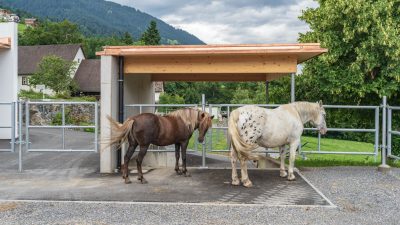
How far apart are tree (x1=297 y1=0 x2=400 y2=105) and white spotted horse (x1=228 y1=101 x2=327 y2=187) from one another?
13.0ft

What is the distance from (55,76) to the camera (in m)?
36.4

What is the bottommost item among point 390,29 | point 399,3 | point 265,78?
point 265,78

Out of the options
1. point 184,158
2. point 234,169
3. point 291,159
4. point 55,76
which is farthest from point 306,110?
point 55,76

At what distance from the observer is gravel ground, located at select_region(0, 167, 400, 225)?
505cm

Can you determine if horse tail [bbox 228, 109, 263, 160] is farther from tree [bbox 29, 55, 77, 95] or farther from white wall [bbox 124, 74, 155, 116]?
tree [bbox 29, 55, 77, 95]

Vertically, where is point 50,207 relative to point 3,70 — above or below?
below

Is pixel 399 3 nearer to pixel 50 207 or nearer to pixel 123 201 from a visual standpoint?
pixel 123 201

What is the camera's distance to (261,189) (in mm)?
6801

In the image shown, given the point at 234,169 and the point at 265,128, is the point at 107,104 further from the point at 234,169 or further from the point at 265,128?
the point at 265,128

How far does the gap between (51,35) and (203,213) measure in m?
66.9

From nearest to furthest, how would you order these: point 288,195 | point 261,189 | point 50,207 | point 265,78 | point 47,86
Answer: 1. point 50,207
2. point 288,195
3. point 261,189
4. point 265,78
5. point 47,86

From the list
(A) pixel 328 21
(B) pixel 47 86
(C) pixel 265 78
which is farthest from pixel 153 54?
(B) pixel 47 86

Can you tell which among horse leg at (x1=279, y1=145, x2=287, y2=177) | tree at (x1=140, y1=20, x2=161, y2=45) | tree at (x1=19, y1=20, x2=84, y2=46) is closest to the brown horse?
horse leg at (x1=279, y1=145, x2=287, y2=177)

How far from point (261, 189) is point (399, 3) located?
8.31 meters
